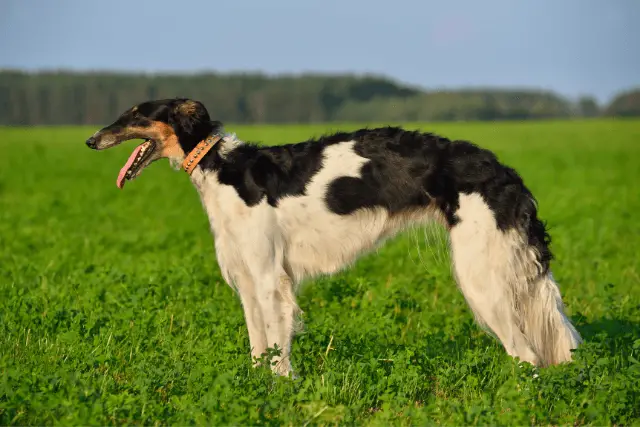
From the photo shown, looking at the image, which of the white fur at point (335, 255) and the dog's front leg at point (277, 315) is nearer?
the white fur at point (335, 255)

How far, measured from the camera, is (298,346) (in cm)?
661

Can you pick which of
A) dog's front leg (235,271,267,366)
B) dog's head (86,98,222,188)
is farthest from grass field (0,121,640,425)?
dog's head (86,98,222,188)

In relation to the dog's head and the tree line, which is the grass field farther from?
the tree line

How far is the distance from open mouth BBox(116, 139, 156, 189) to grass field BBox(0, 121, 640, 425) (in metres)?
1.38

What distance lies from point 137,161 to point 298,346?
194cm

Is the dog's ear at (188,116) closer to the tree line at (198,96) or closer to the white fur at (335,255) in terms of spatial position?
the white fur at (335,255)

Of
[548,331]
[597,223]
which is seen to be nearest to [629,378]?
[548,331]

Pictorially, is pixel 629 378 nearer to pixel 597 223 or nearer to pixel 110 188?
pixel 597 223

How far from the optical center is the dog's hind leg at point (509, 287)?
6.18 meters

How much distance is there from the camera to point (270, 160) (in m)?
6.54

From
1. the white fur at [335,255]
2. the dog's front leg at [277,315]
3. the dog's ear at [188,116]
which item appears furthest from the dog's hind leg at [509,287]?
the dog's ear at [188,116]

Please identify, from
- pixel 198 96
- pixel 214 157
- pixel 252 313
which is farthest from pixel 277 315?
pixel 198 96

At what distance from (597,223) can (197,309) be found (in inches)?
379

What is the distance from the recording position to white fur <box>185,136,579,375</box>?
245 inches
